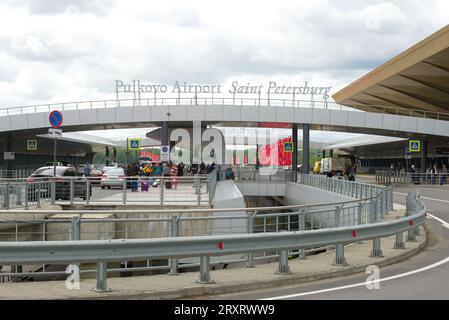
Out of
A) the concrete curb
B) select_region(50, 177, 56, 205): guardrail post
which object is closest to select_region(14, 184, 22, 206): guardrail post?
select_region(50, 177, 56, 205): guardrail post

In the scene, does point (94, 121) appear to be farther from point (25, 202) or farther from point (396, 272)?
point (396, 272)

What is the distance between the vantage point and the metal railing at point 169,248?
26.3 feet

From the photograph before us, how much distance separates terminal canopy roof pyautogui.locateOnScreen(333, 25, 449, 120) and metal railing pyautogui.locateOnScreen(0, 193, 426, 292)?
4214 cm

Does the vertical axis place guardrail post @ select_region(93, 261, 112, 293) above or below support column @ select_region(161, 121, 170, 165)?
below

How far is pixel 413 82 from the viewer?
65.1 m

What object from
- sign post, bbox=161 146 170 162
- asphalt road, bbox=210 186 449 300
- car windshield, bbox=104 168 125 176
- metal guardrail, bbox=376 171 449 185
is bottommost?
asphalt road, bbox=210 186 449 300

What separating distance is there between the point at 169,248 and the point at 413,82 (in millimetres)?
60887

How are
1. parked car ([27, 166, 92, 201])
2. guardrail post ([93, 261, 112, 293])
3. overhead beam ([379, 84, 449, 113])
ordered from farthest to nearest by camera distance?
1. overhead beam ([379, 84, 449, 113])
2. parked car ([27, 166, 92, 201])
3. guardrail post ([93, 261, 112, 293])

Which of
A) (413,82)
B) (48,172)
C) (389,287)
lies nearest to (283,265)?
(389,287)

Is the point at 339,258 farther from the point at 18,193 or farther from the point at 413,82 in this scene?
the point at 413,82

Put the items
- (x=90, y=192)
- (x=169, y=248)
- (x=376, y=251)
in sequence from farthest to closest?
(x=90, y=192) < (x=376, y=251) < (x=169, y=248)

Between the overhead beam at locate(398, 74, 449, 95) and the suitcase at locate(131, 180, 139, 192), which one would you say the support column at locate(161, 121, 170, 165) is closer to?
the suitcase at locate(131, 180, 139, 192)

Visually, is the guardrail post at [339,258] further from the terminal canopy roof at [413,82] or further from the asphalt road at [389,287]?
Answer: the terminal canopy roof at [413,82]

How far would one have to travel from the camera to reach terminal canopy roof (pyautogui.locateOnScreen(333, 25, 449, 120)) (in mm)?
52188
